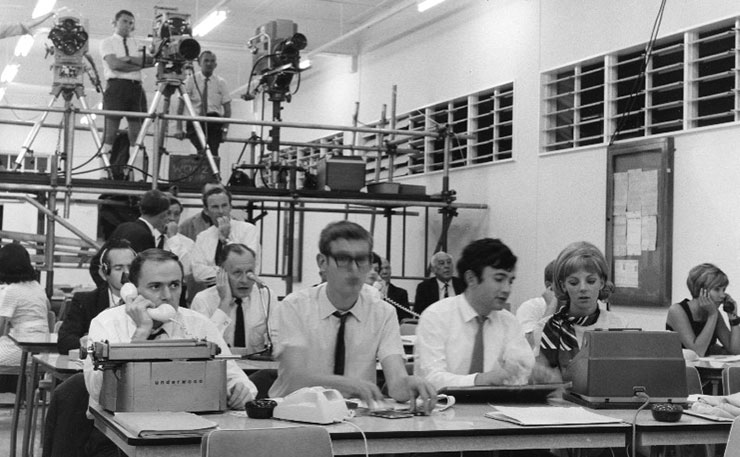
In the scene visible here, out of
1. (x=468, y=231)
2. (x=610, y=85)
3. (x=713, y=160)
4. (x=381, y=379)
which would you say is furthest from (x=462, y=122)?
(x=381, y=379)

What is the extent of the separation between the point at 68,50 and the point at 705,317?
5694 mm

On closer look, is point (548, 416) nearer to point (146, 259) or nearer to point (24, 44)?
point (146, 259)

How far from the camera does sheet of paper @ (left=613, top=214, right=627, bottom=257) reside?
8.86m

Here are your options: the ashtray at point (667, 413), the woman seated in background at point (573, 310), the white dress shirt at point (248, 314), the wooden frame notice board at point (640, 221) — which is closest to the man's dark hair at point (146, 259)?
the woman seated in background at point (573, 310)

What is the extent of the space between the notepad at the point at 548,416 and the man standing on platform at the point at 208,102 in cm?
734

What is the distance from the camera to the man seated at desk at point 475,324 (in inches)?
145

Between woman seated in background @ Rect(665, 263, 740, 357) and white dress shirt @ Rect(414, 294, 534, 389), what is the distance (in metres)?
2.95

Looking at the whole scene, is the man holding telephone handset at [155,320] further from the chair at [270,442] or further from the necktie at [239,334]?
the necktie at [239,334]

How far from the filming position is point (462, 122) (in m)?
11.7

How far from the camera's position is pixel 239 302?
5324 millimetres

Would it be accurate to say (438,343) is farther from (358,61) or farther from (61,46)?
(358,61)

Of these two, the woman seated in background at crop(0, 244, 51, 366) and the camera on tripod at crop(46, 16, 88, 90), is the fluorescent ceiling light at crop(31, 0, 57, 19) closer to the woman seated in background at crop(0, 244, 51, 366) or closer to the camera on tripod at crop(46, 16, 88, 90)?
the camera on tripod at crop(46, 16, 88, 90)

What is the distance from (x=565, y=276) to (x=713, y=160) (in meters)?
4.52

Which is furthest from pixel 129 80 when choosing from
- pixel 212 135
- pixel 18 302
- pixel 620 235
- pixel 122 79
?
pixel 620 235
